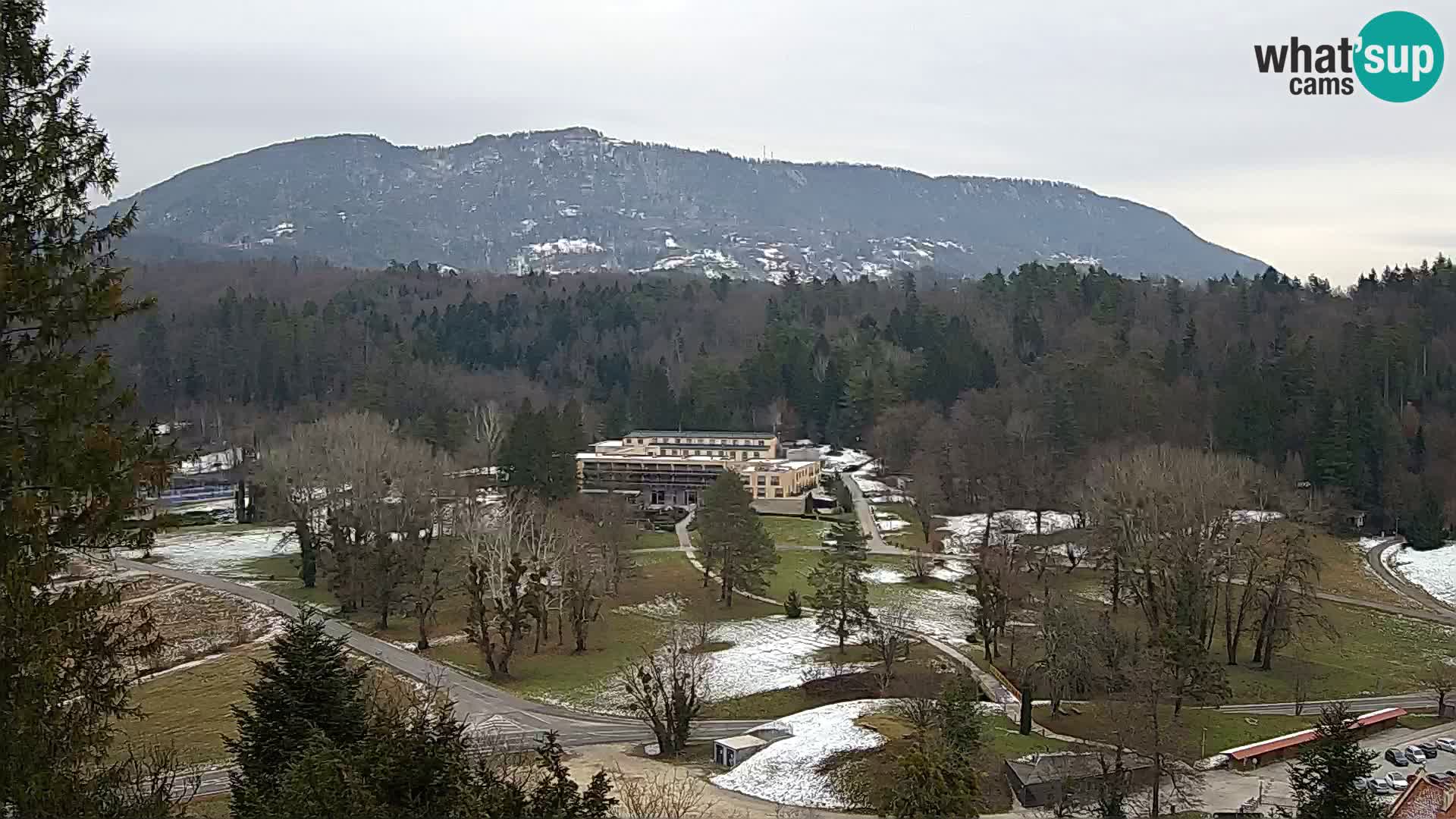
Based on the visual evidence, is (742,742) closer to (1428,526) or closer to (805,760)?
(805,760)

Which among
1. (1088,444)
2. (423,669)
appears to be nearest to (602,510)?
(423,669)

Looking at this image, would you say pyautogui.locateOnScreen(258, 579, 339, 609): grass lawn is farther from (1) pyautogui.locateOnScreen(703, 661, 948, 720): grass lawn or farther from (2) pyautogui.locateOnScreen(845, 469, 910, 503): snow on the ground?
(2) pyautogui.locateOnScreen(845, 469, 910, 503): snow on the ground

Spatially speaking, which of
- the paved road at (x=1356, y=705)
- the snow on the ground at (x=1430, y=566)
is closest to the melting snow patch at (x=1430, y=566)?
the snow on the ground at (x=1430, y=566)

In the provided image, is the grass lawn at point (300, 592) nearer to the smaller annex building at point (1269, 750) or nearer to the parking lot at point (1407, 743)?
the smaller annex building at point (1269, 750)

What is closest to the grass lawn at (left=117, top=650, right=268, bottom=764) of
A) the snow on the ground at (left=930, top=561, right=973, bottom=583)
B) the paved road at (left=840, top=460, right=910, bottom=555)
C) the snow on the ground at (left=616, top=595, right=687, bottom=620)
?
the snow on the ground at (left=616, top=595, right=687, bottom=620)

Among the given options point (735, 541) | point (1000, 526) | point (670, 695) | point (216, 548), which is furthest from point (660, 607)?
point (216, 548)

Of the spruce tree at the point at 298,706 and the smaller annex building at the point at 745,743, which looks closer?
the spruce tree at the point at 298,706

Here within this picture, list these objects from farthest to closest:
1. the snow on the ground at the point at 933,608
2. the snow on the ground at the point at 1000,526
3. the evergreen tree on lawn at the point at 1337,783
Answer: the snow on the ground at the point at 1000,526, the snow on the ground at the point at 933,608, the evergreen tree on lawn at the point at 1337,783

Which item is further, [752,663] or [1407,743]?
[752,663]
